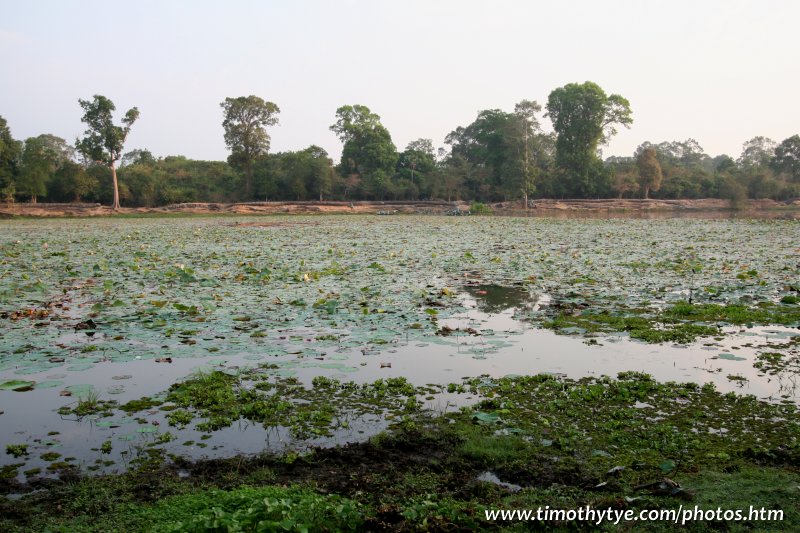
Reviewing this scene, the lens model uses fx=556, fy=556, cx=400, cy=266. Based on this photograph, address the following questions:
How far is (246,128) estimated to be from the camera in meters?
55.5

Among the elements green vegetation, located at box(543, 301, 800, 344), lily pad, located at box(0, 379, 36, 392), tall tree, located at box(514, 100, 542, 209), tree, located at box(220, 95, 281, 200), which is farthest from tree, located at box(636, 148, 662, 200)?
lily pad, located at box(0, 379, 36, 392)

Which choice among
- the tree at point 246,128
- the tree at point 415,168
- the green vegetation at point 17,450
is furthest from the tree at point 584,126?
the green vegetation at point 17,450

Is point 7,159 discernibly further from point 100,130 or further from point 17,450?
point 17,450

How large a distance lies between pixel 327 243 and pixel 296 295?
978cm

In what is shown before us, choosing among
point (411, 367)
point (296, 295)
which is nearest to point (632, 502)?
point (411, 367)

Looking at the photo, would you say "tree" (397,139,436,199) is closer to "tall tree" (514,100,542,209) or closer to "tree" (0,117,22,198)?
"tall tree" (514,100,542,209)

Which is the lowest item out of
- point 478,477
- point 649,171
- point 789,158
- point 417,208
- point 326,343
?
point 478,477

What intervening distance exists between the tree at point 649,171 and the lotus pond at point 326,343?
47.8m

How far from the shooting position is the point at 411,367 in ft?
17.6

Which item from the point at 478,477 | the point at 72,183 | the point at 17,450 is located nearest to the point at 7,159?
the point at 72,183

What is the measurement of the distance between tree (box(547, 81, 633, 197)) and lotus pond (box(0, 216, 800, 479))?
47.7m

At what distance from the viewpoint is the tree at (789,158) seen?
2384 inches

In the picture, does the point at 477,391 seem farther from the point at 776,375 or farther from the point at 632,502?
the point at 776,375

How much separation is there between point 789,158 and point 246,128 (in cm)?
5852
